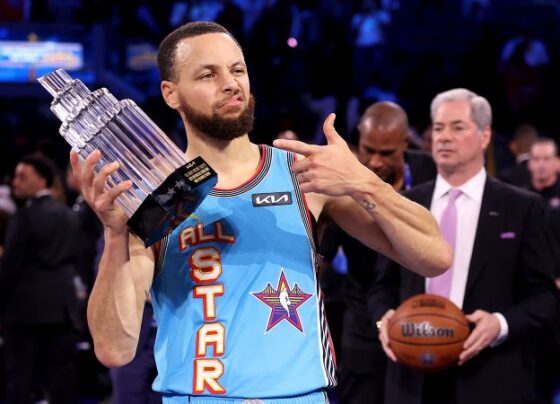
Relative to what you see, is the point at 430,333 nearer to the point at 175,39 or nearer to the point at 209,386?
the point at 209,386

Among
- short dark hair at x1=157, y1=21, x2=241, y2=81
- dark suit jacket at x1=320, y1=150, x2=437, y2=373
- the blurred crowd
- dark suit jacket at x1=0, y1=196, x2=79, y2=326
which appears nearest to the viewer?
short dark hair at x1=157, y1=21, x2=241, y2=81

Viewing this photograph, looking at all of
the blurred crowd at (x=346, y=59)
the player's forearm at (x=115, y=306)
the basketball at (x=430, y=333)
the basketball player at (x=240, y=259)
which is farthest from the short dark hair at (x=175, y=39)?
the blurred crowd at (x=346, y=59)

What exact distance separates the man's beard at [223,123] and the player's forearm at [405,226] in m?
0.45

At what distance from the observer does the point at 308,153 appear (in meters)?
2.93

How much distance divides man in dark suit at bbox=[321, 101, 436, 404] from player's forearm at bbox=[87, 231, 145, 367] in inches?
94.2

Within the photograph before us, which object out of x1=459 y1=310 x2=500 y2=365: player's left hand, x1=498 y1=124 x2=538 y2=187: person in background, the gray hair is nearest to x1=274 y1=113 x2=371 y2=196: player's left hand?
x1=459 y1=310 x2=500 y2=365: player's left hand

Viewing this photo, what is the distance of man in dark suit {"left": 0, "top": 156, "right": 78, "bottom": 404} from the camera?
7941 mm

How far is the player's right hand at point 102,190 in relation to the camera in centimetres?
273

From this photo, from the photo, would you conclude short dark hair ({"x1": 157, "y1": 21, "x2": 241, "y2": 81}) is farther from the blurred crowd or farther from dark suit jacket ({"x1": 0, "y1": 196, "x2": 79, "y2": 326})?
the blurred crowd

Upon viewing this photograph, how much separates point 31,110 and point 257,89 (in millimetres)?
3534

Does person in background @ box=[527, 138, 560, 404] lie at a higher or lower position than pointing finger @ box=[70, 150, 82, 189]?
higher

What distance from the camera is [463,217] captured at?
4980 millimetres

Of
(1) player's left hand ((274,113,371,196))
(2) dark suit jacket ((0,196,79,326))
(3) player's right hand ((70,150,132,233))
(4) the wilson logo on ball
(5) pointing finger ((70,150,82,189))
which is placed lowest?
(3) player's right hand ((70,150,132,233))

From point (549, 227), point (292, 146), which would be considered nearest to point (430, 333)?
point (292, 146)
